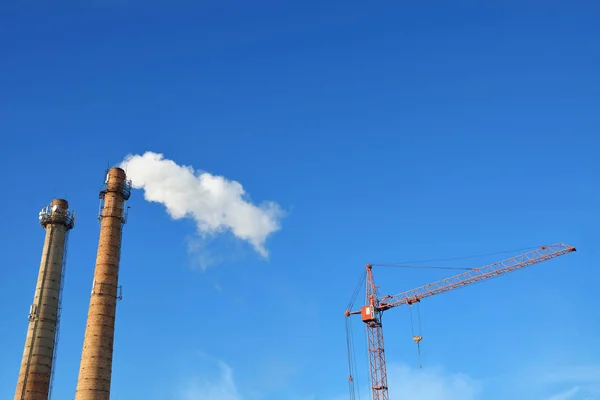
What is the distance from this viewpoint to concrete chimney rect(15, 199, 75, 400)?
64812 millimetres

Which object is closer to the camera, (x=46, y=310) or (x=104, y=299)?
(x=104, y=299)

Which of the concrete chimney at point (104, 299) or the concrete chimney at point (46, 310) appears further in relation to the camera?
the concrete chimney at point (46, 310)

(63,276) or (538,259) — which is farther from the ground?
→ (538,259)

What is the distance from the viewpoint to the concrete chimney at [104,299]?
182 ft

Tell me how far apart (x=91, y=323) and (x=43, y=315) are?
13734 mm

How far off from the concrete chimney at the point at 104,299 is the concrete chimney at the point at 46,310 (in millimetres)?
11825

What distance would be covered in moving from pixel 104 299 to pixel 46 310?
13828 mm

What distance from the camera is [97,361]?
55.8 meters

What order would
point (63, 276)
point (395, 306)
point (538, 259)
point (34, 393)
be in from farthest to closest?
point (395, 306) → point (538, 259) → point (63, 276) → point (34, 393)

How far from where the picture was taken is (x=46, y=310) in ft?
225

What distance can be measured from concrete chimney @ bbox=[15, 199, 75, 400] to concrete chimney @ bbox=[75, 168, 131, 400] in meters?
11.8

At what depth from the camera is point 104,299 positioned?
5862 centimetres

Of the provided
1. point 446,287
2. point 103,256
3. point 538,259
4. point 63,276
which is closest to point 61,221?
point 63,276

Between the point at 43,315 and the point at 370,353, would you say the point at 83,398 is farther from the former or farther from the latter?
the point at 370,353
